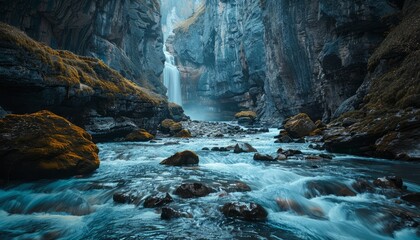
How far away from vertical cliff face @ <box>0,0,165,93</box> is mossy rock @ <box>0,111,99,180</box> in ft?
46.0

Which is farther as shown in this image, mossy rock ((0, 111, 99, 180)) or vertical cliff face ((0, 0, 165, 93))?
vertical cliff face ((0, 0, 165, 93))

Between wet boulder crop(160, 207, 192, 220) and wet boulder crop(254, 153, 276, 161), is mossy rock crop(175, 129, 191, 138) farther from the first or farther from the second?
wet boulder crop(160, 207, 192, 220)

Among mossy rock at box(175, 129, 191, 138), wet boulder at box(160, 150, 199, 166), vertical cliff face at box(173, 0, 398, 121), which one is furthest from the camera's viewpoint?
mossy rock at box(175, 129, 191, 138)

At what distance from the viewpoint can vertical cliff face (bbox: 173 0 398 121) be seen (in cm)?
2017

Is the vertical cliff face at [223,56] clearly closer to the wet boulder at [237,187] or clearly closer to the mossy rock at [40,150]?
the mossy rock at [40,150]

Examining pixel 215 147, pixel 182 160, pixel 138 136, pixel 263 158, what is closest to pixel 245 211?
pixel 182 160

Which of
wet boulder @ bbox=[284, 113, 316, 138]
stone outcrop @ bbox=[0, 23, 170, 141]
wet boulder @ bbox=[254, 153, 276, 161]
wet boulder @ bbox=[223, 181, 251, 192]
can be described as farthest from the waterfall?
wet boulder @ bbox=[223, 181, 251, 192]

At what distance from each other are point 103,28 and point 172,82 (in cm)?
3532

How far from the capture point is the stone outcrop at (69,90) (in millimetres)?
12070

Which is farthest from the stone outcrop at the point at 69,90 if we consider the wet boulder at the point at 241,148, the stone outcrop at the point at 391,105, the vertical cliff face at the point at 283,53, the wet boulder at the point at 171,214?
the vertical cliff face at the point at 283,53

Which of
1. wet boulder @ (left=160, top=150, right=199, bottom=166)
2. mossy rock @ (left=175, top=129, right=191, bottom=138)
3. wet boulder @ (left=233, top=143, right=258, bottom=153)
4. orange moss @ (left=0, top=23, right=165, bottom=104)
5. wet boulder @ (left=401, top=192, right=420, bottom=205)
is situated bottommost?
wet boulder @ (left=401, top=192, right=420, bottom=205)

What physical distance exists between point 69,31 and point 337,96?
28156mm

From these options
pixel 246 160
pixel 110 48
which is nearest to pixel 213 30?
pixel 110 48

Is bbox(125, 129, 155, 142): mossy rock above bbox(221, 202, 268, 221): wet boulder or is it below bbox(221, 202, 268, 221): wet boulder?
above
